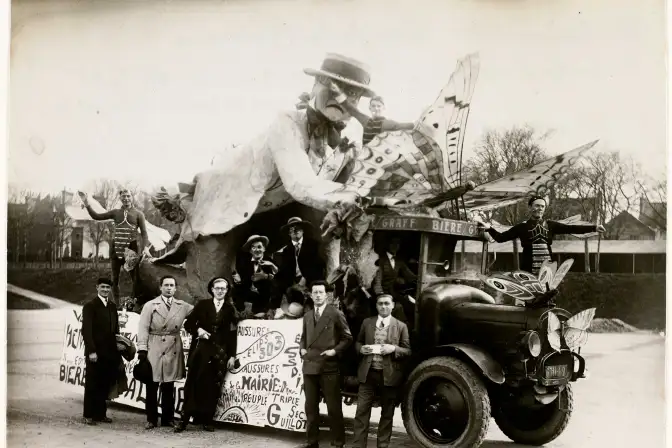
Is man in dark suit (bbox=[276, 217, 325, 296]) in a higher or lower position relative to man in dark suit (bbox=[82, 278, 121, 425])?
higher

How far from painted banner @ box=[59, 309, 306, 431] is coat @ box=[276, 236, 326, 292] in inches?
14.5

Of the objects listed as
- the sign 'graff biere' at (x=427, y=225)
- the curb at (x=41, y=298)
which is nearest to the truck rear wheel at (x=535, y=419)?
the sign 'graff biere' at (x=427, y=225)

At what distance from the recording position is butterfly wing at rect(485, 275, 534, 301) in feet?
20.2

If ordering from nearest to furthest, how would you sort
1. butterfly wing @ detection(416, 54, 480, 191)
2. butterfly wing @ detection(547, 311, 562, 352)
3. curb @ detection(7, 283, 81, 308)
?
butterfly wing @ detection(547, 311, 562, 352)
butterfly wing @ detection(416, 54, 480, 191)
curb @ detection(7, 283, 81, 308)

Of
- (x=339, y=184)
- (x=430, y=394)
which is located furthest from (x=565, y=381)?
(x=339, y=184)

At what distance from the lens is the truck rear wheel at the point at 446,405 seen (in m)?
5.61

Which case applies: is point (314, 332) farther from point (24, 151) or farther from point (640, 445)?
point (24, 151)

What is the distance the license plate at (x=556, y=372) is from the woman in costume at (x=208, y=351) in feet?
8.71

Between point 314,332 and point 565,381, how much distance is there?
1.98m

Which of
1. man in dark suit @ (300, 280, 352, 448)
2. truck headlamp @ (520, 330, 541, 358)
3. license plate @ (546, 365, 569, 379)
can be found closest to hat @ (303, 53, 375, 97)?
man in dark suit @ (300, 280, 352, 448)

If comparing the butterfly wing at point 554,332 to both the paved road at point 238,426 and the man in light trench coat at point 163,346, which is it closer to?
the paved road at point 238,426

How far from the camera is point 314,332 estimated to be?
6305 mm

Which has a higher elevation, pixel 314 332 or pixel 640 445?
pixel 314 332

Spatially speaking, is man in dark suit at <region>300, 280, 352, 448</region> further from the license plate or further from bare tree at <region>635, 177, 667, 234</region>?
bare tree at <region>635, 177, 667, 234</region>
